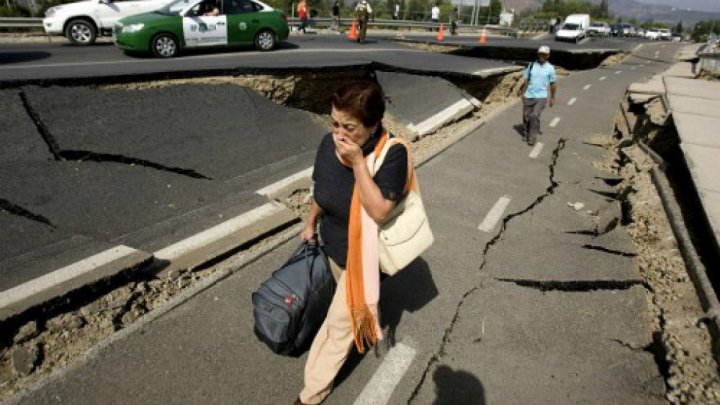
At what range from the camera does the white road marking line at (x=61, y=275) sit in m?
3.59

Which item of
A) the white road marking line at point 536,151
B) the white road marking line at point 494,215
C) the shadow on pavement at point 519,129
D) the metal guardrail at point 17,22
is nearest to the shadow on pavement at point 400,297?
the white road marking line at point 494,215

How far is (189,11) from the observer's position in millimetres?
11578

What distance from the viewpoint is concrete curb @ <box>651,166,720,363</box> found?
3.40 meters

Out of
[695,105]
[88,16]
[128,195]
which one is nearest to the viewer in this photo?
[128,195]

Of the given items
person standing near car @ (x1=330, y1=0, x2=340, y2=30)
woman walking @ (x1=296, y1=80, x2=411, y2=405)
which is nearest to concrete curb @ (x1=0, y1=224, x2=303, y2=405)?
woman walking @ (x1=296, y1=80, x2=411, y2=405)

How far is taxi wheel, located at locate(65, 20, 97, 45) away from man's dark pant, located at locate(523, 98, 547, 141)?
1303 centimetres

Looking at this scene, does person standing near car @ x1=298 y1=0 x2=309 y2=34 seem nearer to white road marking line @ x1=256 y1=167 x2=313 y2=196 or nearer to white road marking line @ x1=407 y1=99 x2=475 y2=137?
white road marking line @ x1=407 y1=99 x2=475 y2=137

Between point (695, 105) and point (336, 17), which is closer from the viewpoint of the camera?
point (695, 105)

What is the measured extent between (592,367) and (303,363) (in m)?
2.16

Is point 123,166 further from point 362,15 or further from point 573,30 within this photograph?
point 573,30

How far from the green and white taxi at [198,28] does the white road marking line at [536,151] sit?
29.1ft

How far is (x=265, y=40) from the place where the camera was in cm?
1361

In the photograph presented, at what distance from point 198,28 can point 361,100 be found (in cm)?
1131

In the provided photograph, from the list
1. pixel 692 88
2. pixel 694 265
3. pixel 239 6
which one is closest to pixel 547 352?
pixel 694 265
